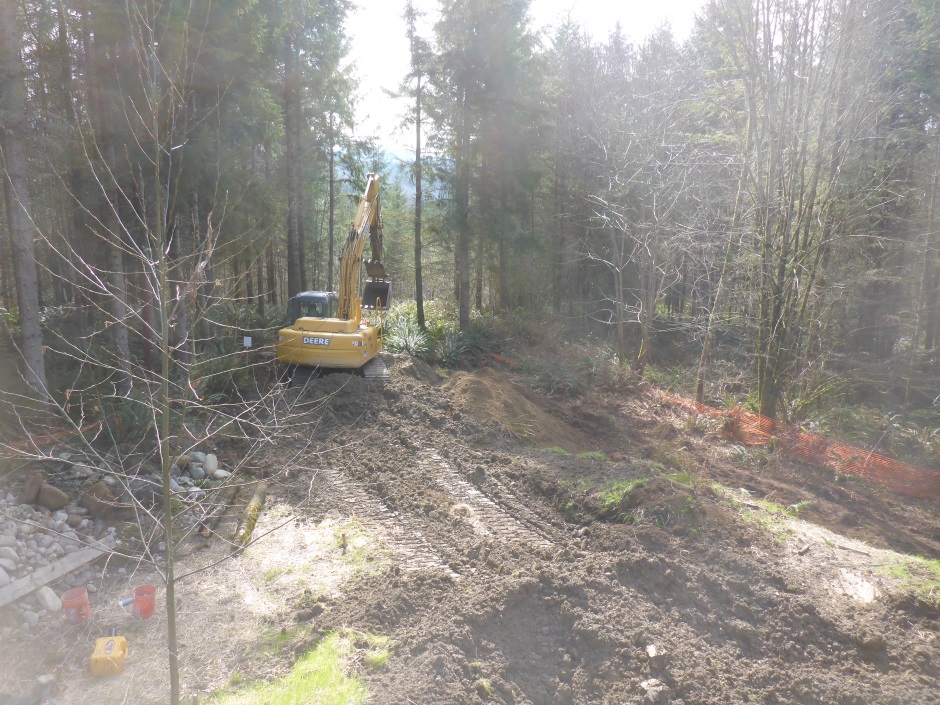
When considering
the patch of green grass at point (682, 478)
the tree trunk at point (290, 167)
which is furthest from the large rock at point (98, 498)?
the tree trunk at point (290, 167)

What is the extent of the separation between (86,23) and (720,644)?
35.3 feet

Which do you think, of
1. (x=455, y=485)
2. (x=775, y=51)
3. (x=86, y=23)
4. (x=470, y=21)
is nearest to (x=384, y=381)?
(x=455, y=485)

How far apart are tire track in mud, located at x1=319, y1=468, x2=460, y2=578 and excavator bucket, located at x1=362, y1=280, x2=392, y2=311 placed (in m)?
6.38

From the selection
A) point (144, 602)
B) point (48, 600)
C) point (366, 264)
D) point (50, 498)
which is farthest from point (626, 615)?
point (366, 264)

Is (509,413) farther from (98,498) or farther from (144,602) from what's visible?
(144,602)

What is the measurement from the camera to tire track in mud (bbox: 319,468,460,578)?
5764 mm

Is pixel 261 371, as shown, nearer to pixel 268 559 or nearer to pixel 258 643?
pixel 268 559

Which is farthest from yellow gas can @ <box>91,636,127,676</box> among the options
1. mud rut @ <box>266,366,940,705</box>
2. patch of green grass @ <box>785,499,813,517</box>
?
patch of green grass @ <box>785,499,813,517</box>

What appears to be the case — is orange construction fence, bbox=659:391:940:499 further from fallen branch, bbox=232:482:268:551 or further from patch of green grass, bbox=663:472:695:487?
fallen branch, bbox=232:482:268:551

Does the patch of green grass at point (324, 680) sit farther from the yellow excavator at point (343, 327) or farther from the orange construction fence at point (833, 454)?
the orange construction fence at point (833, 454)

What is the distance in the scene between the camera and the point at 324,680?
4.13 meters

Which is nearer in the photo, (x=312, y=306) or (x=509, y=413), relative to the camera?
(x=509, y=413)

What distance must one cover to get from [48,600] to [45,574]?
0.32 m

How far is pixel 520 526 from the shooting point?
6.42 metres
